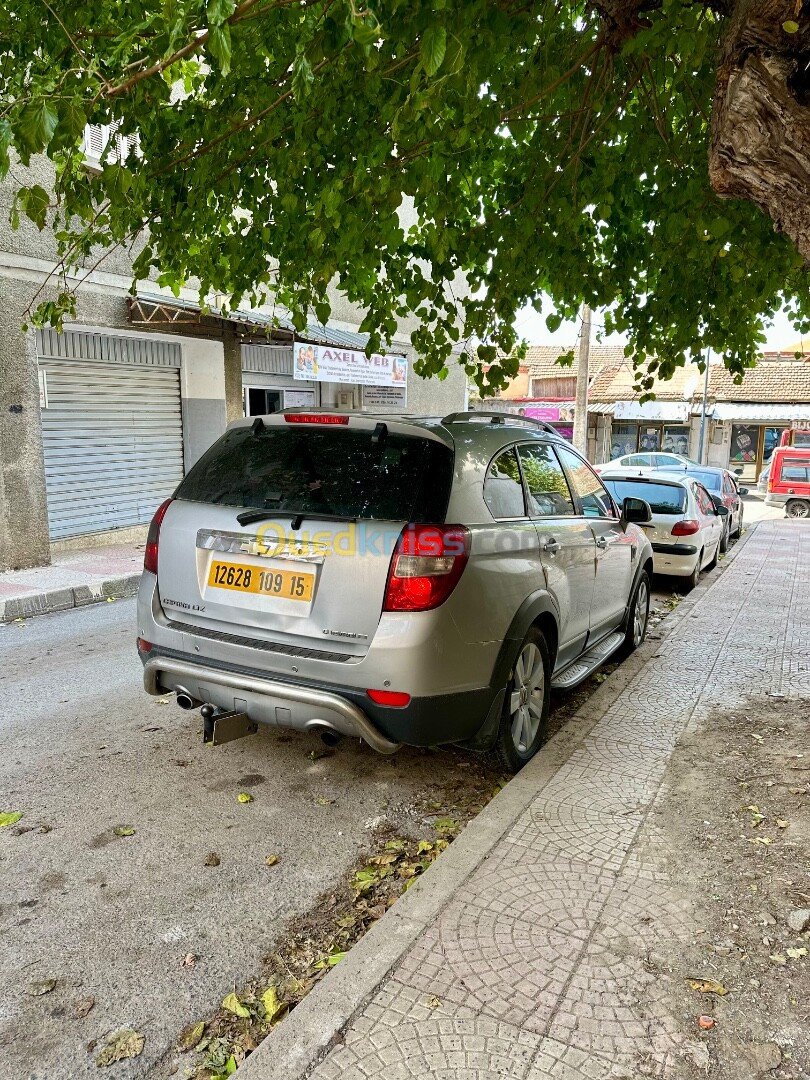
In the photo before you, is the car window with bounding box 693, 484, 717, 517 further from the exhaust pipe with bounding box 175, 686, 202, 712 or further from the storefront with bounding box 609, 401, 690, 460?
the storefront with bounding box 609, 401, 690, 460

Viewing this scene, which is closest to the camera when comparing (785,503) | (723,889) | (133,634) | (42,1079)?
(42,1079)

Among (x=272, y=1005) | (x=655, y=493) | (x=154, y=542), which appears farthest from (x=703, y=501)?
(x=272, y=1005)

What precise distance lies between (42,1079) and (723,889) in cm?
240

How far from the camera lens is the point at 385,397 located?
18.3 meters

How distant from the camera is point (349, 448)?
3.61m

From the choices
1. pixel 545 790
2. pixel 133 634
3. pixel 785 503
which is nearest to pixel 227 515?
pixel 545 790

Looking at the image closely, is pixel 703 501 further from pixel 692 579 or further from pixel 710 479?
pixel 710 479

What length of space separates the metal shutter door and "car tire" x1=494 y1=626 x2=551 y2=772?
8972 mm

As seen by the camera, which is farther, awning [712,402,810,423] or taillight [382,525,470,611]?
awning [712,402,810,423]

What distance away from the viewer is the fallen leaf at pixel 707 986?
7.92 feet

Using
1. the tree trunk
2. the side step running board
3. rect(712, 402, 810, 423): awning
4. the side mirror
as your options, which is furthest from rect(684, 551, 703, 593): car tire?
rect(712, 402, 810, 423): awning

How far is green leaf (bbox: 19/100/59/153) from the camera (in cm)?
257

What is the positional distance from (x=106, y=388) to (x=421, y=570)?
1004cm

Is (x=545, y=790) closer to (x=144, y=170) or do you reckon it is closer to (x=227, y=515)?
(x=227, y=515)
